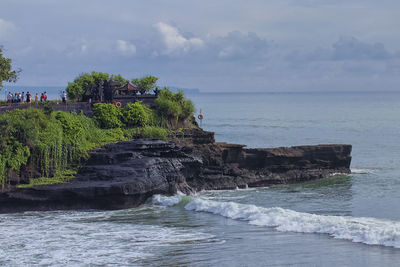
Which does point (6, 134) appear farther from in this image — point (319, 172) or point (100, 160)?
point (319, 172)

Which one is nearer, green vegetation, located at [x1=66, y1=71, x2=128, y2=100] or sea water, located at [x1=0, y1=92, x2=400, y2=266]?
sea water, located at [x1=0, y1=92, x2=400, y2=266]

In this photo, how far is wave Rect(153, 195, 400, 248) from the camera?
73.3 feet

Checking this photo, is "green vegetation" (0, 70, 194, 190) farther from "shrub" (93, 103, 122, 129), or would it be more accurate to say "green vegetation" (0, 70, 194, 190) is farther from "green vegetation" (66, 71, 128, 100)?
"green vegetation" (66, 71, 128, 100)

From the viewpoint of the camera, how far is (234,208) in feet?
90.4

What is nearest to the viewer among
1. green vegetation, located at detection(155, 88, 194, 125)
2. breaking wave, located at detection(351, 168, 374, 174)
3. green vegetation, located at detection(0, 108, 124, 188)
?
green vegetation, located at detection(0, 108, 124, 188)

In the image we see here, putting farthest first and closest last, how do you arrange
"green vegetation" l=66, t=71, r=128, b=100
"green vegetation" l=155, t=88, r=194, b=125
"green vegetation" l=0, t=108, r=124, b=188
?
"green vegetation" l=66, t=71, r=128, b=100 < "green vegetation" l=155, t=88, r=194, b=125 < "green vegetation" l=0, t=108, r=124, b=188

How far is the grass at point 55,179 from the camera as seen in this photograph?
93.4ft

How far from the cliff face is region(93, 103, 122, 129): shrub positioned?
11.5 ft

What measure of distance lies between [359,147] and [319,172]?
23.6m

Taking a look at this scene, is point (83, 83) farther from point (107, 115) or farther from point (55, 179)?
point (55, 179)

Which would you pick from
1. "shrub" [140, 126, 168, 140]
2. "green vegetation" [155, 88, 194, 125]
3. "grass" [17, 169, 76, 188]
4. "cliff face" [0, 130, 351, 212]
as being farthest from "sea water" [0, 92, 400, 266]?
"green vegetation" [155, 88, 194, 125]

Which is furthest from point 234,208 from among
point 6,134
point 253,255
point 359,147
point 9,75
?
point 359,147

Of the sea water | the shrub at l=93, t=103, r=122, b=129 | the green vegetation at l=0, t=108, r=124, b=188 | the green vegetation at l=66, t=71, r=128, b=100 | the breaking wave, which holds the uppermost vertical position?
the green vegetation at l=66, t=71, r=128, b=100

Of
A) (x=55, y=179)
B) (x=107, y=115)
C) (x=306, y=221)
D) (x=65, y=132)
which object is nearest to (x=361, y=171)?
(x=306, y=221)
